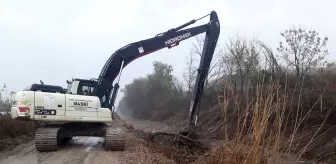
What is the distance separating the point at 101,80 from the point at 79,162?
5503 millimetres

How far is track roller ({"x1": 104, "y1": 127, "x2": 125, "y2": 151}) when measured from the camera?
48.9ft

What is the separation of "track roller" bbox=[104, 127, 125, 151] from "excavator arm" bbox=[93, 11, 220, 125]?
219 cm

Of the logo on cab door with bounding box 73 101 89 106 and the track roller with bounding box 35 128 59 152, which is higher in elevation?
the logo on cab door with bounding box 73 101 89 106

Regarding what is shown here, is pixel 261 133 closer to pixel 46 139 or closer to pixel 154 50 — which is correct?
pixel 46 139

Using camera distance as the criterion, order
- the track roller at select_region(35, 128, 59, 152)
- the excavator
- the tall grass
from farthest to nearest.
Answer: the track roller at select_region(35, 128, 59, 152) → the excavator → the tall grass

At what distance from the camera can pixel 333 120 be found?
73.5 ft

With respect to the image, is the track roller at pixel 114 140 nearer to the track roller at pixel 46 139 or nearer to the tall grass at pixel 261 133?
the track roller at pixel 46 139

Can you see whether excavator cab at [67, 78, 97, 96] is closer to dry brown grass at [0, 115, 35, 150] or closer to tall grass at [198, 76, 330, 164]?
dry brown grass at [0, 115, 35, 150]

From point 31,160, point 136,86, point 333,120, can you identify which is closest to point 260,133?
point 31,160

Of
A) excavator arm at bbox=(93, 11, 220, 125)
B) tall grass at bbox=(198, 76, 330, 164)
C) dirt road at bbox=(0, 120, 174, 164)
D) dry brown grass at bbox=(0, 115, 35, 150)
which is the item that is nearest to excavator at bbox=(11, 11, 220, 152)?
excavator arm at bbox=(93, 11, 220, 125)

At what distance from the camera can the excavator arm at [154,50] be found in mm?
17344

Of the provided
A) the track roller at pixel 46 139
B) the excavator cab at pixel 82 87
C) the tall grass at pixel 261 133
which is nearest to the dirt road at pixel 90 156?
the track roller at pixel 46 139

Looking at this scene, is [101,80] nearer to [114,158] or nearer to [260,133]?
[114,158]

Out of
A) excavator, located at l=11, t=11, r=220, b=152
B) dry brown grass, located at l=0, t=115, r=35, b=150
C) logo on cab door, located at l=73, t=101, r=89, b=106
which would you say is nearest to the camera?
excavator, located at l=11, t=11, r=220, b=152
